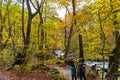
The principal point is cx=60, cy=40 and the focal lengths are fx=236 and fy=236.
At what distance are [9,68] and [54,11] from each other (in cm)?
1192

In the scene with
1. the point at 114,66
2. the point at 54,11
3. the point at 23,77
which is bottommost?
the point at 23,77

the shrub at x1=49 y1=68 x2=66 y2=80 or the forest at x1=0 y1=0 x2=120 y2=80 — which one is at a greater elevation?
the forest at x1=0 y1=0 x2=120 y2=80

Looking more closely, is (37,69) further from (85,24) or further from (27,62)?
(85,24)

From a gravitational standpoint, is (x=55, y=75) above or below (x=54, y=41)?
below

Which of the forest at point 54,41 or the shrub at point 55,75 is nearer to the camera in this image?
the forest at point 54,41

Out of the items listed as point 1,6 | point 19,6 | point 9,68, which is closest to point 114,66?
point 9,68

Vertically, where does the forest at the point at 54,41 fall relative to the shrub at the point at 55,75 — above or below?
above

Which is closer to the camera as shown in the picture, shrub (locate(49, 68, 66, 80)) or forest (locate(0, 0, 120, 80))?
forest (locate(0, 0, 120, 80))

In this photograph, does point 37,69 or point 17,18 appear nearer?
point 37,69

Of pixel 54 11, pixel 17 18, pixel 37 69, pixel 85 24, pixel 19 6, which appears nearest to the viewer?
pixel 85 24

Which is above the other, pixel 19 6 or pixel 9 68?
pixel 19 6

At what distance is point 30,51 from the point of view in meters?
22.1

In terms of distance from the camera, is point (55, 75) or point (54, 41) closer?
point (55, 75)

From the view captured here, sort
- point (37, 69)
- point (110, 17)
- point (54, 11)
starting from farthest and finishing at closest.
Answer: point (54, 11)
point (37, 69)
point (110, 17)
